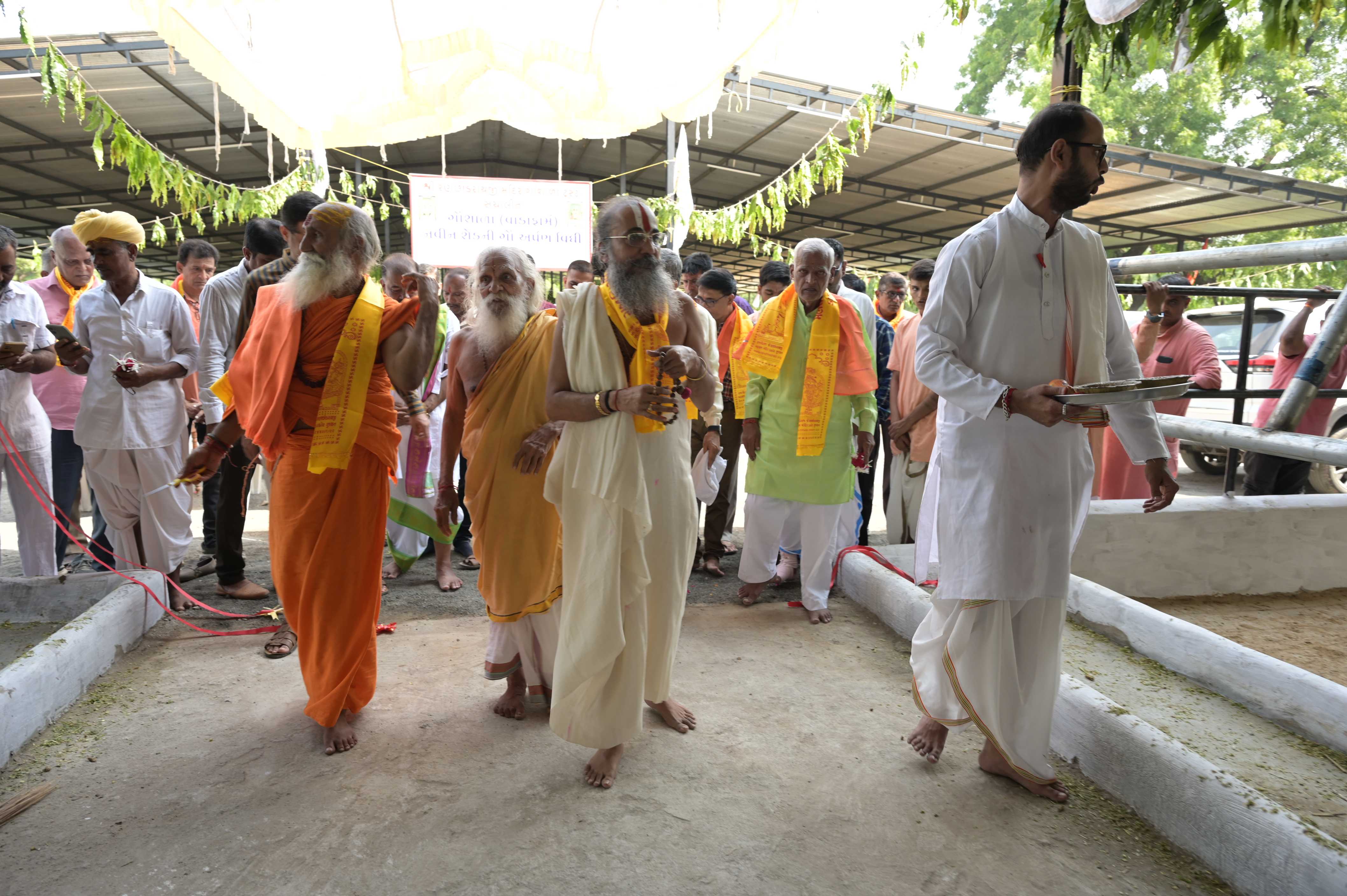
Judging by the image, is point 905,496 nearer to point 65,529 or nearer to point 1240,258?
point 1240,258

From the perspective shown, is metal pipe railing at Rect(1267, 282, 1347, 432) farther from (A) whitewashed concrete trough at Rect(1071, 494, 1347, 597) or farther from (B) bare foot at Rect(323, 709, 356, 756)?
(B) bare foot at Rect(323, 709, 356, 756)

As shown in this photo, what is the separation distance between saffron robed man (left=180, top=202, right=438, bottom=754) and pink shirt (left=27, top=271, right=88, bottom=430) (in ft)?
9.00

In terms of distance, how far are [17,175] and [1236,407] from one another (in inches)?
723

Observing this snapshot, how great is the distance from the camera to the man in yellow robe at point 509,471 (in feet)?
10.5

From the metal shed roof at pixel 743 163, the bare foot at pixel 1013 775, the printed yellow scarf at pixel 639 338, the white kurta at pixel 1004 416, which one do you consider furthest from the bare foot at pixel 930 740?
the metal shed roof at pixel 743 163

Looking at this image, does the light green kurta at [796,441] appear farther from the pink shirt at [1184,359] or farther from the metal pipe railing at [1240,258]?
the pink shirt at [1184,359]

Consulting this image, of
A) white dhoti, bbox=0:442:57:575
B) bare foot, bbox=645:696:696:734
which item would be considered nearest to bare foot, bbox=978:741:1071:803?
bare foot, bbox=645:696:696:734

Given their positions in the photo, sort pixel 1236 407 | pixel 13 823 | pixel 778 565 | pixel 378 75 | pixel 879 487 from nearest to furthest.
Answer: pixel 13 823 < pixel 378 75 < pixel 1236 407 < pixel 778 565 < pixel 879 487

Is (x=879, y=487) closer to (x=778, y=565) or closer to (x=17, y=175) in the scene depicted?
→ (x=778, y=565)

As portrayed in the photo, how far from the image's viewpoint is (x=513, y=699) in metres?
3.21

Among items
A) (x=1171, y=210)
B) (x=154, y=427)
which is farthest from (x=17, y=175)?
(x=1171, y=210)

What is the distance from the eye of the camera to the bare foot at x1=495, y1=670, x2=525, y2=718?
125 inches

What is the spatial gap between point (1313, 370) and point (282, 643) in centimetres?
424

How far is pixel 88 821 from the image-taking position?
244cm
